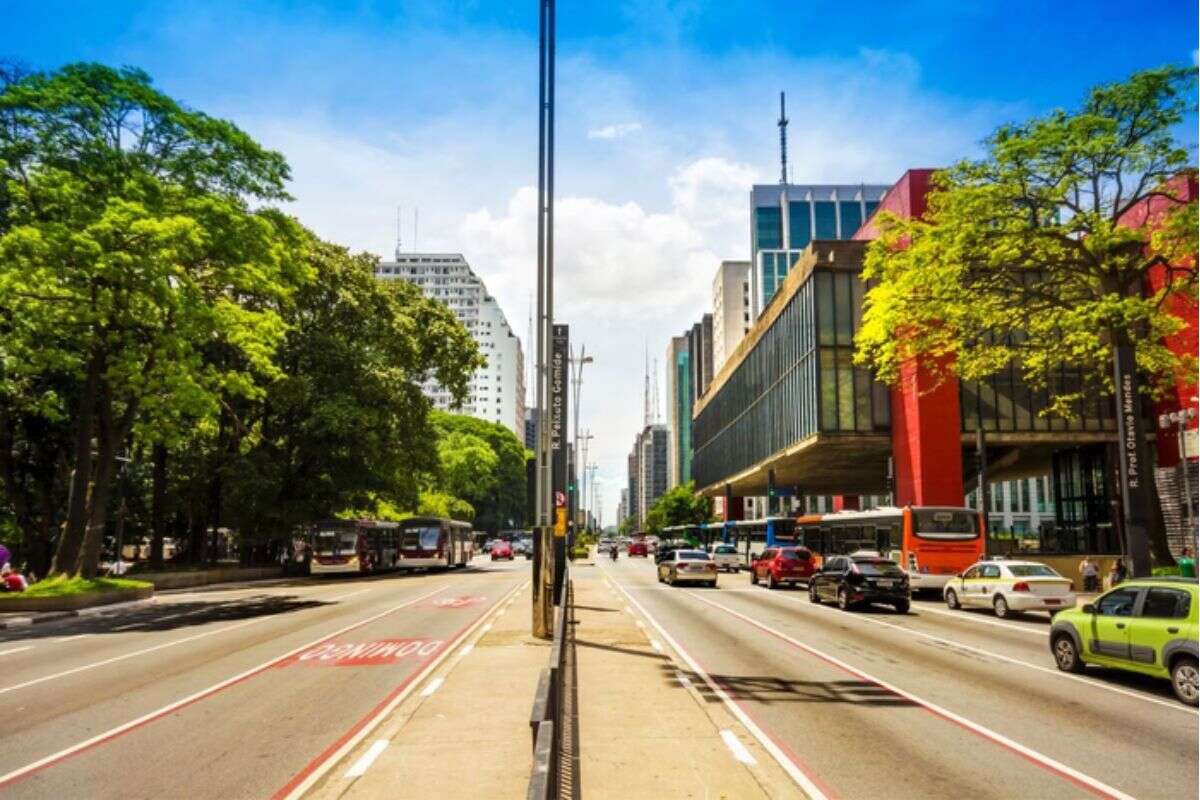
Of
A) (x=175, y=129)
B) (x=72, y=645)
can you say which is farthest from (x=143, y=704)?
(x=175, y=129)

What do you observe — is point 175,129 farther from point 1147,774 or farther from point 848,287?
point 848,287

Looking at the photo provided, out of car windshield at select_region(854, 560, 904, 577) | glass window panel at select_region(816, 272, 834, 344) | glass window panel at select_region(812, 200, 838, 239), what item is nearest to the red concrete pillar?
glass window panel at select_region(816, 272, 834, 344)

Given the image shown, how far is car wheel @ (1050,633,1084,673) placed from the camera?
13133 millimetres

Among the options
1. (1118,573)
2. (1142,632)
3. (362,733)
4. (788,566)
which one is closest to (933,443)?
(788,566)

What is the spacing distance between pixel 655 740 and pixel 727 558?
4921 cm

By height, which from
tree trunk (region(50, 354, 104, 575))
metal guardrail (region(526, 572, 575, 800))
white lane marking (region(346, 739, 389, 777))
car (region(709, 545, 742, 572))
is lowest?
car (region(709, 545, 742, 572))

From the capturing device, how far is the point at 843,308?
47.4 m

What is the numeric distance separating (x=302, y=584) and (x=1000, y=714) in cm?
3406

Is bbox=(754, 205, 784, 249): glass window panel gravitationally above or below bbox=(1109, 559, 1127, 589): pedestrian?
above

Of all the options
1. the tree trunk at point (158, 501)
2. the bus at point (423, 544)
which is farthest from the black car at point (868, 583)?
the tree trunk at point (158, 501)

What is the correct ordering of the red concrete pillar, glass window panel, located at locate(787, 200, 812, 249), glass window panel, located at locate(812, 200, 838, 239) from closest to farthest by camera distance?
the red concrete pillar
glass window panel, located at locate(812, 200, 838, 239)
glass window panel, located at locate(787, 200, 812, 249)

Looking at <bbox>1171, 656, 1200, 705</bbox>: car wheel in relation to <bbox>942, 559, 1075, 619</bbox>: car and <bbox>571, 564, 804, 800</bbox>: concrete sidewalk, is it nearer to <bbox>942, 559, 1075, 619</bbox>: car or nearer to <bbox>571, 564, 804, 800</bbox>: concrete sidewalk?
<bbox>571, 564, 804, 800</bbox>: concrete sidewalk

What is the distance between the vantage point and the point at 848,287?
47.5m

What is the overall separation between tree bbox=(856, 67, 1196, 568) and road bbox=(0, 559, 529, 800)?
17643 millimetres
